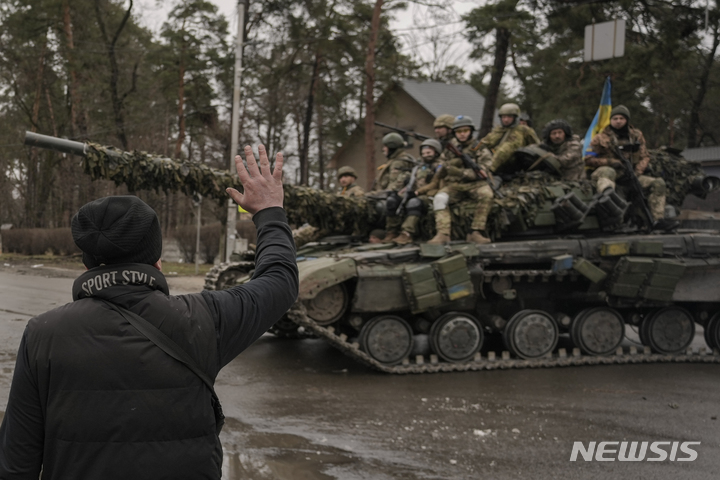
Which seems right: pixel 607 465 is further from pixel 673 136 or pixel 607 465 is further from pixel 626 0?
pixel 673 136

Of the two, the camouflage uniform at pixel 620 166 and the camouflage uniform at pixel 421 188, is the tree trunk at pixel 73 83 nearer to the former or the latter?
the camouflage uniform at pixel 421 188

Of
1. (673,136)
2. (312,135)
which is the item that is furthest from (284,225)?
(312,135)

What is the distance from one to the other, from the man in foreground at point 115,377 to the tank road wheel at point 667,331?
352 inches

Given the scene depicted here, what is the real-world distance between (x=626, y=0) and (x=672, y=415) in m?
13.2

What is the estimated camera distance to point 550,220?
985cm

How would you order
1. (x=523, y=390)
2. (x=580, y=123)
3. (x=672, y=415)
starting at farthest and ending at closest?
(x=580, y=123)
(x=523, y=390)
(x=672, y=415)

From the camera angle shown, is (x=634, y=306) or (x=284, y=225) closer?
(x=284, y=225)

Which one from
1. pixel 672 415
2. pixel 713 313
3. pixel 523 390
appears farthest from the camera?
pixel 713 313

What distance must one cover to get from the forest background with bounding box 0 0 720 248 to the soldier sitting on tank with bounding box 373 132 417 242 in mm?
9142

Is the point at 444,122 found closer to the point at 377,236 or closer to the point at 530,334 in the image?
the point at 377,236

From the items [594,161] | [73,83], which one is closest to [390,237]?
[594,161]

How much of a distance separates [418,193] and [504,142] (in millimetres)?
1590

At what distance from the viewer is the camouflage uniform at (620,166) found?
10.4 m

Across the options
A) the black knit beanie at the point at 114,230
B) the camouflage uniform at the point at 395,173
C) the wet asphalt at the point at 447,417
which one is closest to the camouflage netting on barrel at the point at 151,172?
the wet asphalt at the point at 447,417
